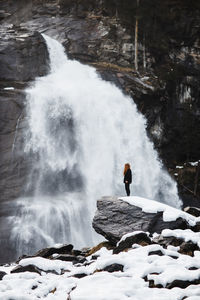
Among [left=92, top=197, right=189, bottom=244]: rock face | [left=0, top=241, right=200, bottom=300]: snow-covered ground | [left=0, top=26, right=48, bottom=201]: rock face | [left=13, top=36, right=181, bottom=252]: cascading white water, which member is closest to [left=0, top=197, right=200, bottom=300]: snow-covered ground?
[left=0, top=241, right=200, bottom=300]: snow-covered ground

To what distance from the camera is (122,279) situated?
20.0 feet

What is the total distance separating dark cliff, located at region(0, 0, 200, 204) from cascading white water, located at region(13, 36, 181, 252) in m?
1.20

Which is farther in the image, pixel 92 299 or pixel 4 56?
pixel 4 56

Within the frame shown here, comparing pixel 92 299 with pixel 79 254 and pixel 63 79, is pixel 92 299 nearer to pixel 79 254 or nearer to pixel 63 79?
pixel 79 254

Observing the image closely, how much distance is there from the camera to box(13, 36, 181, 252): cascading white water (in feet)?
54.1

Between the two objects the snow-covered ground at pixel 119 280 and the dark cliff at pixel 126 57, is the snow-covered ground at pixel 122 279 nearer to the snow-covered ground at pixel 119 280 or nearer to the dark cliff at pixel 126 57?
the snow-covered ground at pixel 119 280

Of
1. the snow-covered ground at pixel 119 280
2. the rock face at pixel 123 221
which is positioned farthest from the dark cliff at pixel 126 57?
the snow-covered ground at pixel 119 280

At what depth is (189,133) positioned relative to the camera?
1163 inches

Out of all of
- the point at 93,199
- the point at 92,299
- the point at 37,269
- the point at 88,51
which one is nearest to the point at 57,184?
the point at 93,199

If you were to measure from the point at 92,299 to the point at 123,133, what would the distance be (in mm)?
18420

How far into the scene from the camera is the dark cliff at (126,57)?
23430 millimetres

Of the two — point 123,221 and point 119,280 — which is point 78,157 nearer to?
point 123,221

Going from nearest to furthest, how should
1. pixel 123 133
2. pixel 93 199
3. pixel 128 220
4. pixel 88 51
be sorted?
pixel 128 220 → pixel 93 199 → pixel 123 133 → pixel 88 51

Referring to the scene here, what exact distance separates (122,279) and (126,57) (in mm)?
29384
